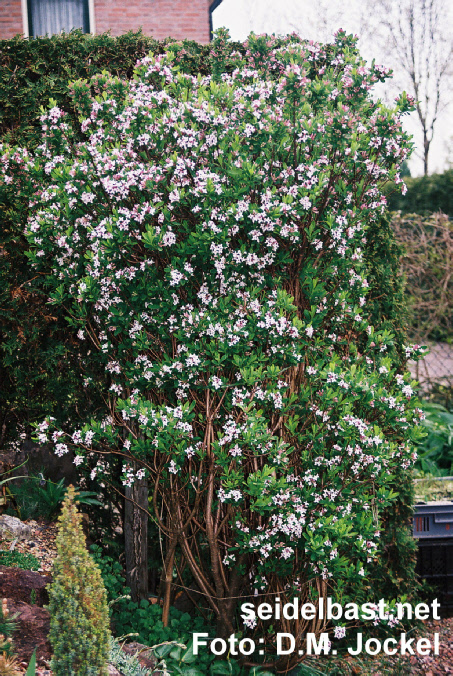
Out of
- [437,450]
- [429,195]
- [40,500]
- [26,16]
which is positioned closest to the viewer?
[40,500]

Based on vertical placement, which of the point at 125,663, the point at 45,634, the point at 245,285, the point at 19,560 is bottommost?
the point at 125,663

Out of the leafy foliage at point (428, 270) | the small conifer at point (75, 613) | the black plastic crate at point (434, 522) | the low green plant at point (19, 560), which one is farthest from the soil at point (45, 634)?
the leafy foliage at point (428, 270)

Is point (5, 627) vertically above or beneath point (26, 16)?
beneath

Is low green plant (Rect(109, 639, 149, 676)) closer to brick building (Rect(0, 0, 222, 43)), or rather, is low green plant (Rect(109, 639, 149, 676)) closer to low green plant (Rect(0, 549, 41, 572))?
low green plant (Rect(0, 549, 41, 572))

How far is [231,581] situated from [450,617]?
2.32 metres

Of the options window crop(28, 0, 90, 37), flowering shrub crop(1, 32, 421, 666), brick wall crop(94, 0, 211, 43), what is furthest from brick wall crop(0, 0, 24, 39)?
flowering shrub crop(1, 32, 421, 666)

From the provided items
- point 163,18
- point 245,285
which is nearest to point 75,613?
point 245,285

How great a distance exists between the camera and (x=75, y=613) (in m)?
2.38

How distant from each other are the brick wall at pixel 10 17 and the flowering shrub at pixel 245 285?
585 cm

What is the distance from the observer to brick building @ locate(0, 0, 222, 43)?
873 centimetres

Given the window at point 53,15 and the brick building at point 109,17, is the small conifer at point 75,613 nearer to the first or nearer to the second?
the brick building at point 109,17

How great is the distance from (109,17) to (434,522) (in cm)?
828

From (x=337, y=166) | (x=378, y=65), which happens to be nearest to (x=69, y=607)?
(x=337, y=166)

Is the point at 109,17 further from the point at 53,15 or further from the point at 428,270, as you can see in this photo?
the point at 428,270
